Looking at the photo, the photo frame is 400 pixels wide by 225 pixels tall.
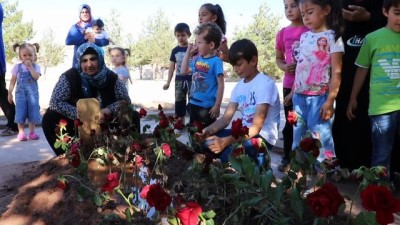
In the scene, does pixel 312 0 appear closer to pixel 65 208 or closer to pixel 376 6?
pixel 376 6

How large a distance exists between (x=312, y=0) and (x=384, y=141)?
3.44 ft

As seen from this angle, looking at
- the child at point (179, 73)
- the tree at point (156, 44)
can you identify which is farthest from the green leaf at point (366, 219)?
the tree at point (156, 44)

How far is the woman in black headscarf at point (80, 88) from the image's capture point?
3.70m

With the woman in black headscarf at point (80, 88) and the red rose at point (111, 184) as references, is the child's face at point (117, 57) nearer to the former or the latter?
the woman in black headscarf at point (80, 88)

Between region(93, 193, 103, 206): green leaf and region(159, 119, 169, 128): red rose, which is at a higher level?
region(159, 119, 169, 128): red rose

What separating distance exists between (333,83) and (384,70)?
0.32m

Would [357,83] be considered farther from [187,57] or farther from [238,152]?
[187,57]

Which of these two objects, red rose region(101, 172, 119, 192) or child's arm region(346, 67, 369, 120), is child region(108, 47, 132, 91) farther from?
red rose region(101, 172, 119, 192)

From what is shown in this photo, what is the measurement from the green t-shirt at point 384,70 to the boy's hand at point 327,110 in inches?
10.2

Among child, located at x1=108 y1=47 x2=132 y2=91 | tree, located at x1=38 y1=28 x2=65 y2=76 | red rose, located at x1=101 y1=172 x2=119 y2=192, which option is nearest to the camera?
red rose, located at x1=101 y1=172 x2=119 y2=192

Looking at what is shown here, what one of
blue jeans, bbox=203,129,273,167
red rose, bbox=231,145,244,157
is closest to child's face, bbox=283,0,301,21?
blue jeans, bbox=203,129,273,167

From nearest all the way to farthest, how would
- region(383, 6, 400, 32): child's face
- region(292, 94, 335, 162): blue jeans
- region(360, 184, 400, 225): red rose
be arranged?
region(360, 184, 400, 225): red rose < region(383, 6, 400, 32): child's face < region(292, 94, 335, 162): blue jeans

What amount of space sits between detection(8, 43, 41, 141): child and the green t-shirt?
4127 millimetres

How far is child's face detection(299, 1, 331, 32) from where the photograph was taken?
115 inches
